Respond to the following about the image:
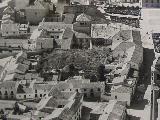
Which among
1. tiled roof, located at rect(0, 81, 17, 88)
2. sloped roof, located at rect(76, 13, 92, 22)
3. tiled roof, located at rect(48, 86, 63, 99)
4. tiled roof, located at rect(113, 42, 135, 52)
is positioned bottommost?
tiled roof, located at rect(48, 86, 63, 99)

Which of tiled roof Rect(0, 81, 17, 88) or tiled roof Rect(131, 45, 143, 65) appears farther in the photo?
tiled roof Rect(131, 45, 143, 65)

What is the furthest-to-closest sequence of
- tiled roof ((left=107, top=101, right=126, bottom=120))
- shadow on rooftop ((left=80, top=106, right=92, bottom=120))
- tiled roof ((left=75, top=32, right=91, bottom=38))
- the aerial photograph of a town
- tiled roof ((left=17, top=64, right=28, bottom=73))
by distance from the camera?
tiled roof ((left=75, top=32, right=91, bottom=38)), tiled roof ((left=17, top=64, right=28, bottom=73)), shadow on rooftop ((left=80, top=106, right=92, bottom=120)), the aerial photograph of a town, tiled roof ((left=107, top=101, right=126, bottom=120))

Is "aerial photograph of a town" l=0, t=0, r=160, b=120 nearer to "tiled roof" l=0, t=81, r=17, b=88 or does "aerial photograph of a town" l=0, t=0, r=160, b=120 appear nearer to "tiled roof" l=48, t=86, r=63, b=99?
"tiled roof" l=48, t=86, r=63, b=99

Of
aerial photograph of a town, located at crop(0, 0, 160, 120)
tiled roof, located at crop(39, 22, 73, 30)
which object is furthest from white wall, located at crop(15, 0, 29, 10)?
tiled roof, located at crop(39, 22, 73, 30)

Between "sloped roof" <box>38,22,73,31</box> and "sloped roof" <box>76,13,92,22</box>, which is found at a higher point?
"sloped roof" <box>76,13,92,22</box>

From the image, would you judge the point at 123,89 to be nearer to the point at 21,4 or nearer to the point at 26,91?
the point at 26,91

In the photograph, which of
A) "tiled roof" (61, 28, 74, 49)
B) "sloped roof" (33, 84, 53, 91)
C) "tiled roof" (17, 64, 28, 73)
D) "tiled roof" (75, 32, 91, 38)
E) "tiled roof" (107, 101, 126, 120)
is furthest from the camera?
"tiled roof" (75, 32, 91, 38)

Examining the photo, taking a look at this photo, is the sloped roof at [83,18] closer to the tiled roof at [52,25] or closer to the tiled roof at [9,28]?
the tiled roof at [52,25]

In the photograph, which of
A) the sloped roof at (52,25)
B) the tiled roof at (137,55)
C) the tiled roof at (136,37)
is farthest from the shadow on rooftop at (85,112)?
the sloped roof at (52,25)

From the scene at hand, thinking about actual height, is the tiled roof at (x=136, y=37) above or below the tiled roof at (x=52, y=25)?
below
